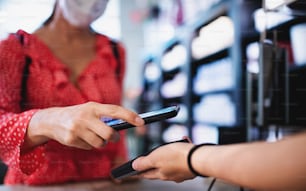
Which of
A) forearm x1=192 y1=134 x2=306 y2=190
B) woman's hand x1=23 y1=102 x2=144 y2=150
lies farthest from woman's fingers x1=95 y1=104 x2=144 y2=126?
forearm x1=192 y1=134 x2=306 y2=190

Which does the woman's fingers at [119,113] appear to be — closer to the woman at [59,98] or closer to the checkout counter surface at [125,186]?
the woman at [59,98]

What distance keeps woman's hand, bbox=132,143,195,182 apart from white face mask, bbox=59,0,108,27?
234 mm

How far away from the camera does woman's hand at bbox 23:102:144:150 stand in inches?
19.0

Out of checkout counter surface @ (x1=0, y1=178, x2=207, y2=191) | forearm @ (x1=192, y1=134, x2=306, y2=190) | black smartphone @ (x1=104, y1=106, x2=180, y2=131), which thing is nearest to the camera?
forearm @ (x1=192, y1=134, x2=306, y2=190)

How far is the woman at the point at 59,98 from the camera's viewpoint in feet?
1.64

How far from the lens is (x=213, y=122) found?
4.52 feet

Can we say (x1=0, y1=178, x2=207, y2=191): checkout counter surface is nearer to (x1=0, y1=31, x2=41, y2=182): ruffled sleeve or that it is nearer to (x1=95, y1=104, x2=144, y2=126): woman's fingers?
(x1=0, y1=31, x2=41, y2=182): ruffled sleeve

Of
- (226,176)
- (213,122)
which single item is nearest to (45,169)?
(226,176)

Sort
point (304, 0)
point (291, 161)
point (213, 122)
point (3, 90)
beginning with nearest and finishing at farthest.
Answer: point (291, 161) < point (3, 90) < point (304, 0) < point (213, 122)

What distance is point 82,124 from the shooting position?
486 mm

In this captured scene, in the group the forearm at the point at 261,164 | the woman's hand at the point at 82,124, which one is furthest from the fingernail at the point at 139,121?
the forearm at the point at 261,164

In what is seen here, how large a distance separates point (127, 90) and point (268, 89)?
0.27m

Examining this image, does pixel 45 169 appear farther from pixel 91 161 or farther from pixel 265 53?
pixel 265 53

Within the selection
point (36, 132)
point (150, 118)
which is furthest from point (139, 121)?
point (36, 132)
